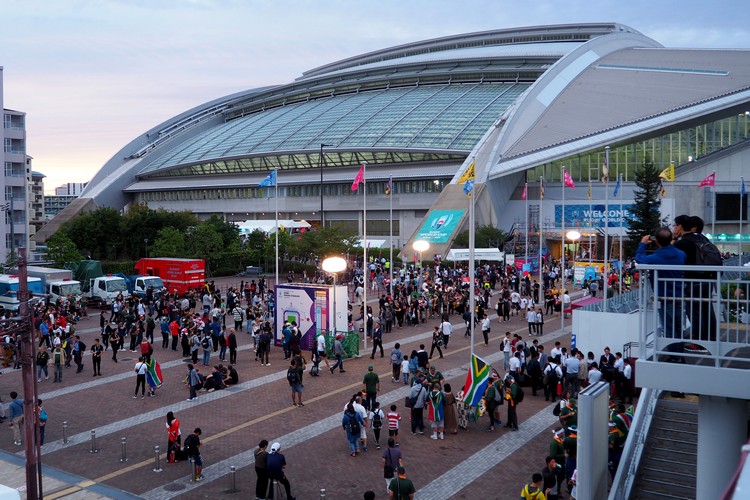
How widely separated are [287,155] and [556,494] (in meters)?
58.6

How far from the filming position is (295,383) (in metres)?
16.2

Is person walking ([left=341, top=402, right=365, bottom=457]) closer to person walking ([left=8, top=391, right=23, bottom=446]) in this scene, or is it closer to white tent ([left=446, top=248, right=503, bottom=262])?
person walking ([left=8, top=391, right=23, bottom=446])

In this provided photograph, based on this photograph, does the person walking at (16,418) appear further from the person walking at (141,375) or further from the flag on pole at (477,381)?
the flag on pole at (477,381)

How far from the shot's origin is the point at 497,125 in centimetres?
5425

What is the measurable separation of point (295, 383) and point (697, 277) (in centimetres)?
1124

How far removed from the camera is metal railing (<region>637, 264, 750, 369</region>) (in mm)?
6188

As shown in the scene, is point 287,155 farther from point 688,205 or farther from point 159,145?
point 688,205

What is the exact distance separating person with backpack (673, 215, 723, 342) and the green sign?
132ft

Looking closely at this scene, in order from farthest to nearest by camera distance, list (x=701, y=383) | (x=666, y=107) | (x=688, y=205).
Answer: (x=666, y=107)
(x=688, y=205)
(x=701, y=383)

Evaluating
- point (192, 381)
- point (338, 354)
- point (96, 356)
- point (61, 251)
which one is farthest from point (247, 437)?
point (61, 251)

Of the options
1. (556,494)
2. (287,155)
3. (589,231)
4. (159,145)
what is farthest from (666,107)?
(159,145)

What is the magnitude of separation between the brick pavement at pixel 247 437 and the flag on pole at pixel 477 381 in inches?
26.5

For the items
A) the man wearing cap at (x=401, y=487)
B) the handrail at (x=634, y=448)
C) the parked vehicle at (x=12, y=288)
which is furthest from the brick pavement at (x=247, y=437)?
the parked vehicle at (x=12, y=288)

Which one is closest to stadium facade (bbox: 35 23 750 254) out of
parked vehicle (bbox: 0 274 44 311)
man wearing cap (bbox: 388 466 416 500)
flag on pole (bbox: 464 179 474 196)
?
flag on pole (bbox: 464 179 474 196)
